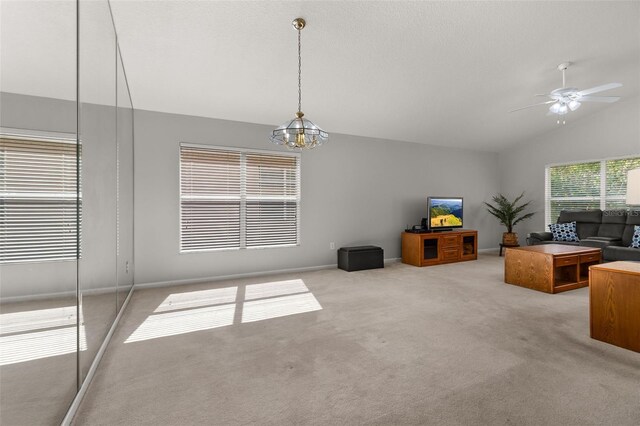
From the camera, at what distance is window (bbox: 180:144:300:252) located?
4.40 m

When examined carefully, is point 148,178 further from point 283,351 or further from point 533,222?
point 533,222

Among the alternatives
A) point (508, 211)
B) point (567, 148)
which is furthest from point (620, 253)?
point (567, 148)

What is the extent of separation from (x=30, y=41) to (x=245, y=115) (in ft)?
11.2

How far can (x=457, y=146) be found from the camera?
22.1 ft

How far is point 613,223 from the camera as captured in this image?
206 inches

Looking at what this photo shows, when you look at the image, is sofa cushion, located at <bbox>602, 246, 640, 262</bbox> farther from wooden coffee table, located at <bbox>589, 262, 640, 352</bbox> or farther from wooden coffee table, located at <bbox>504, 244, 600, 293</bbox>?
wooden coffee table, located at <bbox>589, 262, 640, 352</bbox>

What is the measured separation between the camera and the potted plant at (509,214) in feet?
21.3

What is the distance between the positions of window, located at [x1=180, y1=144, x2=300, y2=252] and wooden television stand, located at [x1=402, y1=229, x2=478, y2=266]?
2119mm

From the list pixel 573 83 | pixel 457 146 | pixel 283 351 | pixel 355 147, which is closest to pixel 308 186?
pixel 355 147

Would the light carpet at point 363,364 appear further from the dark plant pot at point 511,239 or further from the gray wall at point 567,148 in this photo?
the gray wall at point 567,148

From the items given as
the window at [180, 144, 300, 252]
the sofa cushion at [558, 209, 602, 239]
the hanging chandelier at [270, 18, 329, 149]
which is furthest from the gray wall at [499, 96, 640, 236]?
the hanging chandelier at [270, 18, 329, 149]

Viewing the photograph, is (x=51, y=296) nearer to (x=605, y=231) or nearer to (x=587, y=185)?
(x=605, y=231)

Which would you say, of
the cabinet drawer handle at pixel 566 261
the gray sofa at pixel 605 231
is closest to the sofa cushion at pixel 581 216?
the gray sofa at pixel 605 231

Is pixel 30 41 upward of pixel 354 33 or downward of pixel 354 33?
downward
